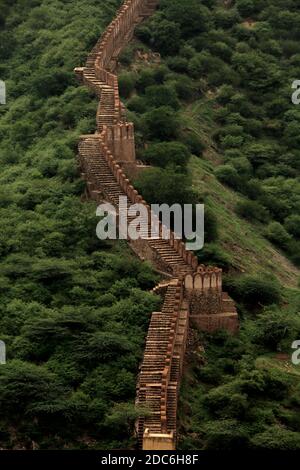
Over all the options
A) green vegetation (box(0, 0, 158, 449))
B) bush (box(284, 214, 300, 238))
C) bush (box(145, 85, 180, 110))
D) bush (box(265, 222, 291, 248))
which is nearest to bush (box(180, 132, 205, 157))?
bush (box(145, 85, 180, 110))

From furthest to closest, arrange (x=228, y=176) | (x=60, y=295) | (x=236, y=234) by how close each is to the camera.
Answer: (x=228, y=176), (x=236, y=234), (x=60, y=295)

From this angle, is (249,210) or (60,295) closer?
(60,295)

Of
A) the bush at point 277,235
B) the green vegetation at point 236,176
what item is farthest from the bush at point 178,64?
the bush at point 277,235

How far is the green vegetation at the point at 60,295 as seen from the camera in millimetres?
57094

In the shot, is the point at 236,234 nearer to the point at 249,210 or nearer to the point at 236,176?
the point at 249,210

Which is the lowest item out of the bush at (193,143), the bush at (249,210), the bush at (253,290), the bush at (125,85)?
the bush at (249,210)

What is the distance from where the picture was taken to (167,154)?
74.6 m

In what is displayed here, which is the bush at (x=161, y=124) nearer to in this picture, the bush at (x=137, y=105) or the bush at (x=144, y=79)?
the bush at (x=137, y=105)

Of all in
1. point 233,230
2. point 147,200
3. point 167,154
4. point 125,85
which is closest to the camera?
point 147,200

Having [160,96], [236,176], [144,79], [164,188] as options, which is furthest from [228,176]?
[164,188]

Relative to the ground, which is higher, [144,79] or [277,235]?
[144,79]

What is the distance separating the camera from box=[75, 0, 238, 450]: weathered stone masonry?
57.7 metres

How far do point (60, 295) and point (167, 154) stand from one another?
12784 mm

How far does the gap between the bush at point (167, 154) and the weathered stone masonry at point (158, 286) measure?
5.39 ft
